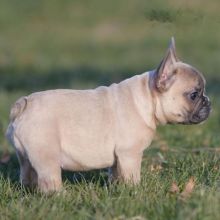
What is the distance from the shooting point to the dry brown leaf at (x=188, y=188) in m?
6.33

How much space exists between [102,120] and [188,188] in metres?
0.94

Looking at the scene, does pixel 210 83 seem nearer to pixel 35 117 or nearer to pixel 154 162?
pixel 154 162

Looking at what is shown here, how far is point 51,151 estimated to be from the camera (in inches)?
268

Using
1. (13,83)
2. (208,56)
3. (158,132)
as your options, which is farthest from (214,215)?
(208,56)

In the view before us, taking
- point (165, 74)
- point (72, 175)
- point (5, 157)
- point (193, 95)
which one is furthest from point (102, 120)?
point (5, 157)

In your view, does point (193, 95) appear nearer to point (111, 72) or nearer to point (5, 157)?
point (5, 157)

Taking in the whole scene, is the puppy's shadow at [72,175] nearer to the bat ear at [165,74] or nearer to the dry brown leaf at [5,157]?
the dry brown leaf at [5,157]

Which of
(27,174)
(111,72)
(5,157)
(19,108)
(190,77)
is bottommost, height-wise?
(111,72)

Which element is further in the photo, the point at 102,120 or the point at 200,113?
the point at 200,113

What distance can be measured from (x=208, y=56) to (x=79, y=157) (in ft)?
49.4

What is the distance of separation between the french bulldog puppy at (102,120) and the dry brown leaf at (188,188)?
454 millimetres

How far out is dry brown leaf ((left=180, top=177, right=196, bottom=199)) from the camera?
633 cm

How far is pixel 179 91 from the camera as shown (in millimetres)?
7168

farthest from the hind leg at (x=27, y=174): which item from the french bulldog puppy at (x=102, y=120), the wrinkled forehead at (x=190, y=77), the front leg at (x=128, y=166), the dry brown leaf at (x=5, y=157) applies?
the dry brown leaf at (x=5, y=157)
